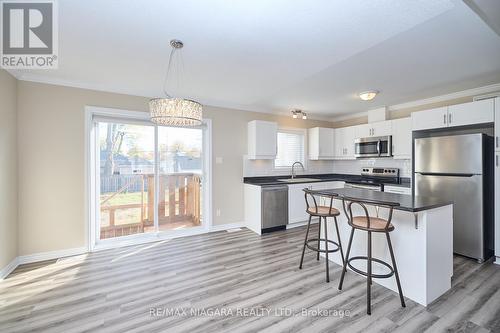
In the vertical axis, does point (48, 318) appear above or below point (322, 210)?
below

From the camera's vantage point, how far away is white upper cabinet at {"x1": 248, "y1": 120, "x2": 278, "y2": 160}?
4469 millimetres

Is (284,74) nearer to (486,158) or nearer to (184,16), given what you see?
(184,16)

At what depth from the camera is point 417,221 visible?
2.11m

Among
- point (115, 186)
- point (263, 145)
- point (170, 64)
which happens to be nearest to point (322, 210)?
point (263, 145)

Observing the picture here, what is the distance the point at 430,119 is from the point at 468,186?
1.16 metres

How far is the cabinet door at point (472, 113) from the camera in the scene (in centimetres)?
298

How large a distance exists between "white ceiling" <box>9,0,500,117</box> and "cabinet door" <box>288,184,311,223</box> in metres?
1.88

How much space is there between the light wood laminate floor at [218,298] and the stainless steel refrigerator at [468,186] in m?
0.29

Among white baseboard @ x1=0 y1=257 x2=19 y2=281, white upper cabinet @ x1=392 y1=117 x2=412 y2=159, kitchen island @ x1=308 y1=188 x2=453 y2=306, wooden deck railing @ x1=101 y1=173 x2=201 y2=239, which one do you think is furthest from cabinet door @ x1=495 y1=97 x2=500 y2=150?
white baseboard @ x1=0 y1=257 x2=19 y2=281

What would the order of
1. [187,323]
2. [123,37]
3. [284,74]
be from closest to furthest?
[187,323], [123,37], [284,74]

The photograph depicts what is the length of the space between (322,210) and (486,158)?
2.35m

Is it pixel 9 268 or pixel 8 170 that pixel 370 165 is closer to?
pixel 8 170

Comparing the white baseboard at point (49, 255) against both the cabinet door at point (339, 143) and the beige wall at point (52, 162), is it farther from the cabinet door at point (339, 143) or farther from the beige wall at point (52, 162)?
the cabinet door at point (339, 143)

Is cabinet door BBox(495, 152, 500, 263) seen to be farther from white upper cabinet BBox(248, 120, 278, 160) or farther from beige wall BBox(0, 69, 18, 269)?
beige wall BBox(0, 69, 18, 269)
